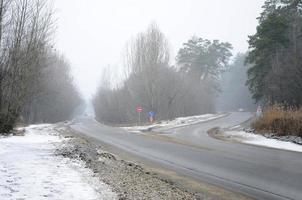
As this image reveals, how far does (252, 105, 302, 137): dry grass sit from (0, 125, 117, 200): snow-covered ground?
1514 cm

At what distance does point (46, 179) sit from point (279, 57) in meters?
45.6

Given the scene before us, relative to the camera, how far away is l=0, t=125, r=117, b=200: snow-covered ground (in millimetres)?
7225

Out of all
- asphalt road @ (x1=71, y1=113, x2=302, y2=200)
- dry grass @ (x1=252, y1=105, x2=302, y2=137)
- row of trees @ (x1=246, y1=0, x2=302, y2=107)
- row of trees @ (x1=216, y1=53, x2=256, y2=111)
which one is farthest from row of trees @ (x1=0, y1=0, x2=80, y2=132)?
row of trees @ (x1=216, y1=53, x2=256, y2=111)

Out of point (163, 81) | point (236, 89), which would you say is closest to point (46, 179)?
point (163, 81)

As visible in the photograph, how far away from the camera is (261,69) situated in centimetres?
5406

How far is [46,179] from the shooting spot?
851cm

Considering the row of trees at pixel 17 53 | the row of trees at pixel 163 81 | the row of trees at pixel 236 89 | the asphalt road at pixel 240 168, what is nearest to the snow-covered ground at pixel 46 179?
the asphalt road at pixel 240 168

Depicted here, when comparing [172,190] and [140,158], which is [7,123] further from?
[172,190]

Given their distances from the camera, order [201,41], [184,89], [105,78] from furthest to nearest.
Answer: [105,78] → [201,41] → [184,89]

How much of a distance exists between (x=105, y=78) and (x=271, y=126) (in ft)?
276

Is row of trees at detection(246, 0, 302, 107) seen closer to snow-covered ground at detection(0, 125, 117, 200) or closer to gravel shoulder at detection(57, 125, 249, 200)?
gravel shoulder at detection(57, 125, 249, 200)

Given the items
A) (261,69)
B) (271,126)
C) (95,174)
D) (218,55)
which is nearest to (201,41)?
(218,55)

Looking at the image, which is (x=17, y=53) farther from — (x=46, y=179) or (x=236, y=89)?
(x=236, y=89)

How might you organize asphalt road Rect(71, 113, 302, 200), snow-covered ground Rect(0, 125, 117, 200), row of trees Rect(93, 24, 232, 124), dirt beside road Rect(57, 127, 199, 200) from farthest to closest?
row of trees Rect(93, 24, 232, 124) < asphalt road Rect(71, 113, 302, 200) < dirt beside road Rect(57, 127, 199, 200) < snow-covered ground Rect(0, 125, 117, 200)
